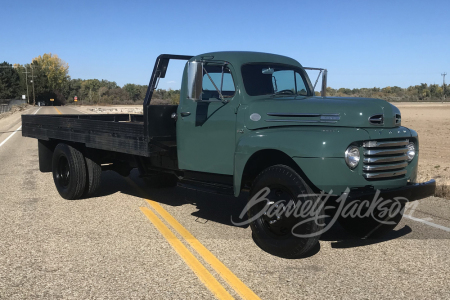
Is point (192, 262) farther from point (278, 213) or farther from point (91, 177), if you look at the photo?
point (91, 177)

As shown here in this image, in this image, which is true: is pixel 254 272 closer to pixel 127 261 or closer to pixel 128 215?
pixel 127 261

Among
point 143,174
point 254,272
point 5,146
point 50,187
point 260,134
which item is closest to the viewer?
point 254,272

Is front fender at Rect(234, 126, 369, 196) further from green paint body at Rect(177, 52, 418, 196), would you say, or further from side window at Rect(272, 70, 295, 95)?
side window at Rect(272, 70, 295, 95)

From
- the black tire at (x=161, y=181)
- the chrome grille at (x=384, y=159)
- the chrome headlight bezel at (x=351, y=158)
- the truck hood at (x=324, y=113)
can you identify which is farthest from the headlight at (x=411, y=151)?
the black tire at (x=161, y=181)

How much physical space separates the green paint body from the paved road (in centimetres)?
73

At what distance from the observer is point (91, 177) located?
23.2ft

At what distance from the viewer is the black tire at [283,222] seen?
4.10m

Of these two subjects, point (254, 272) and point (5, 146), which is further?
point (5, 146)

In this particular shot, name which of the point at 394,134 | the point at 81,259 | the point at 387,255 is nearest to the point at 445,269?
the point at 387,255

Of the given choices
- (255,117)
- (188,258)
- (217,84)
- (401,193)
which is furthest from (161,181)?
(401,193)

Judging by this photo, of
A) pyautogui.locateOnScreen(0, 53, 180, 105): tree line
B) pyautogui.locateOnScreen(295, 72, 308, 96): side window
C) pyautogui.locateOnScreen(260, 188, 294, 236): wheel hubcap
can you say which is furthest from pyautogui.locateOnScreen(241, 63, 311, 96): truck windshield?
pyautogui.locateOnScreen(0, 53, 180, 105): tree line

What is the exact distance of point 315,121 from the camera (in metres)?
4.38

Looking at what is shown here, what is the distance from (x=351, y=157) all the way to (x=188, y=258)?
1.81 m

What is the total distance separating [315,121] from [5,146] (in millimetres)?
14462
